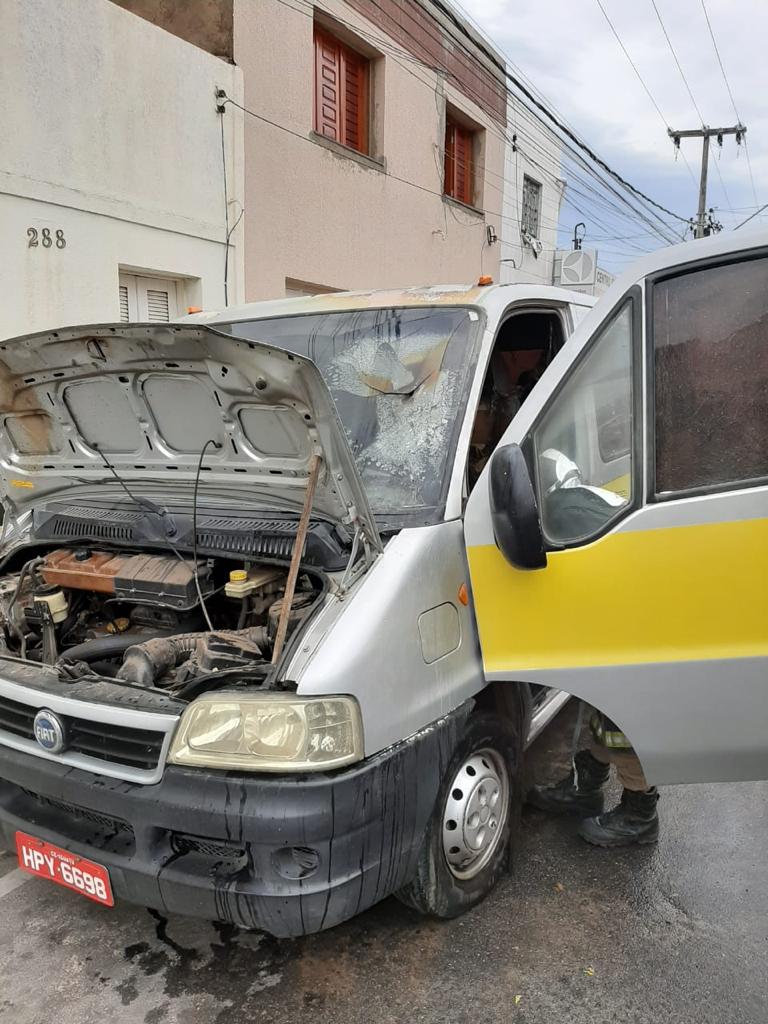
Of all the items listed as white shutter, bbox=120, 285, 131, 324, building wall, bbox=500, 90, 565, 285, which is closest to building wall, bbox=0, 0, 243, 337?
white shutter, bbox=120, 285, 131, 324

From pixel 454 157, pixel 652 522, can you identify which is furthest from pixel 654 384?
pixel 454 157

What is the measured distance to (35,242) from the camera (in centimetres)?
672

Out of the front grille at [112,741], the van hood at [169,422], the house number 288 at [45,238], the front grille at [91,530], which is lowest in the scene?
the front grille at [112,741]

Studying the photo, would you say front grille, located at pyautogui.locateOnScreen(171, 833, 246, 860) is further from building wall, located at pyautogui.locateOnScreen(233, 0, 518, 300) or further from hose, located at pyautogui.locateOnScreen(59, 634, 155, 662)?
building wall, located at pyautogui.locateOnScreen(233, 0, 518, 300)

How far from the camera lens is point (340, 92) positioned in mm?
11398

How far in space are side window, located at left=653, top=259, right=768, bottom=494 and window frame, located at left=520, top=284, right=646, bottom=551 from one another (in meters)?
0.05

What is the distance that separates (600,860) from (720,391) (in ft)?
6.09

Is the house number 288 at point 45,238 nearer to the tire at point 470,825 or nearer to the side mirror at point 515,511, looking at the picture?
the side mirror at point 515,511

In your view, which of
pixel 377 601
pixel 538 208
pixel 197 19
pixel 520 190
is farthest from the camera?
pixel 538 208

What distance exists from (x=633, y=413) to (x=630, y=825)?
5.56ft

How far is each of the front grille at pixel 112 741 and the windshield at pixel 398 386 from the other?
101 centimetres

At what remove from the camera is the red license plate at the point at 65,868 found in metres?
2.22

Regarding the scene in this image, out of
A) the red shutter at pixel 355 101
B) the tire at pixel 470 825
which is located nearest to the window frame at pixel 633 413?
the tire at pixel 470 825

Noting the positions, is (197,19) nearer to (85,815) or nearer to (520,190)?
(85,815)
